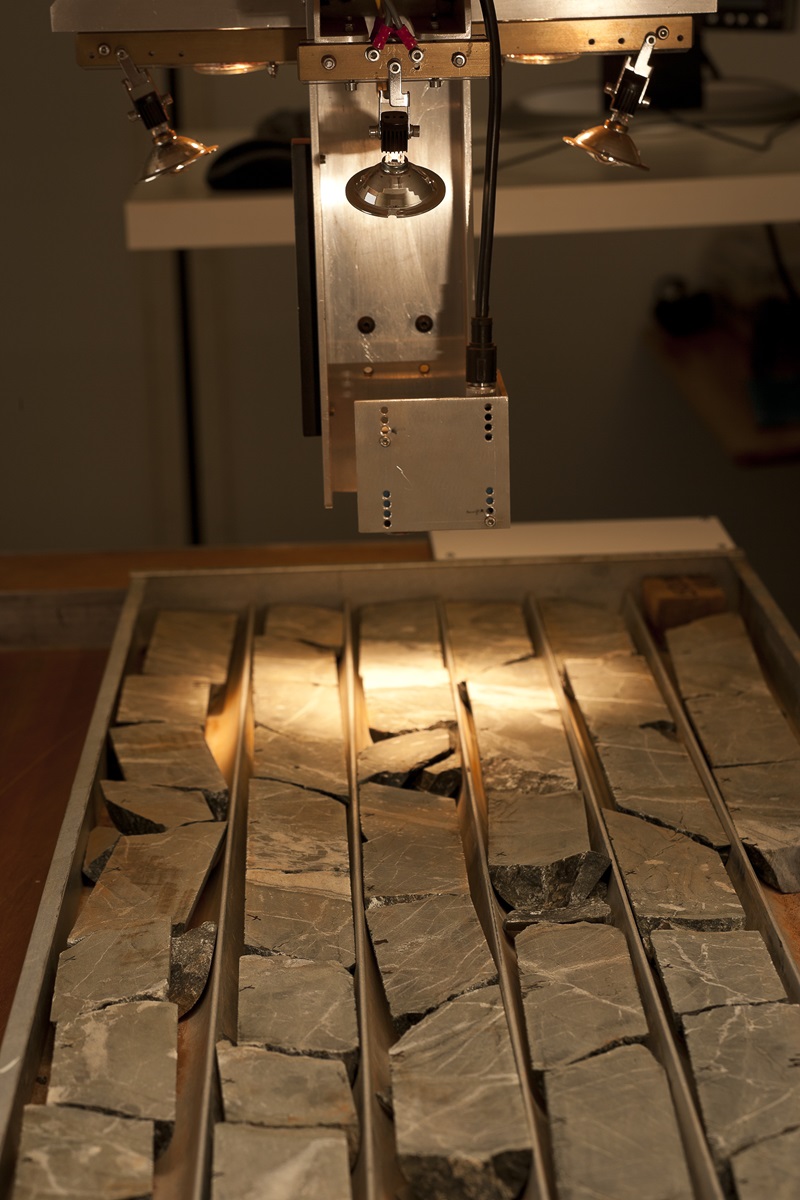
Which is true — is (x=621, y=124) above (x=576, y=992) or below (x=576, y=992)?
above

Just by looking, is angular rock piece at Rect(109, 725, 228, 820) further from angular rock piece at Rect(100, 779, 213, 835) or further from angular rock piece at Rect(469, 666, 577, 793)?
angular rock piece at Rect(469, 666, 577, 793)

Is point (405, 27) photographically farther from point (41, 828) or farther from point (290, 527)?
point (290, 527)

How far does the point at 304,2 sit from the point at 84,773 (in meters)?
1.03

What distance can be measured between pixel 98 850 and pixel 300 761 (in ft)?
A: 1.13

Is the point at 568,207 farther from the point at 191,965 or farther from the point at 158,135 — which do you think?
the point at 191,965

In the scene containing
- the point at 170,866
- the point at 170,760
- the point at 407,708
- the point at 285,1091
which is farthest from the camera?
Answer: the point at 407,708

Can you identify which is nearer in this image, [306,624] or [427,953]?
[427,953]

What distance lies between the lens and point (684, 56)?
281cm

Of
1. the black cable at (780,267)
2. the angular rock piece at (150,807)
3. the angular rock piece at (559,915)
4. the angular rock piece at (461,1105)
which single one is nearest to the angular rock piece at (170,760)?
the angular rock piece at (150,807)

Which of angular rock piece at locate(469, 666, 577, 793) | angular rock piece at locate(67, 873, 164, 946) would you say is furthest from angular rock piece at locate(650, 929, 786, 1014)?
angular rock piece at locate(67, 873, 164, 946)

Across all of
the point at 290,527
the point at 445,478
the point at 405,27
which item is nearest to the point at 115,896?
the point at 445,478

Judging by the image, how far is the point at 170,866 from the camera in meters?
1.79

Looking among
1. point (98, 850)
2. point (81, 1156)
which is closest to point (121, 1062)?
point (81, 1156)

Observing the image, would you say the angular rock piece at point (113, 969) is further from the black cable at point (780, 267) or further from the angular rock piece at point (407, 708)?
the black cable at point (780, 267)
